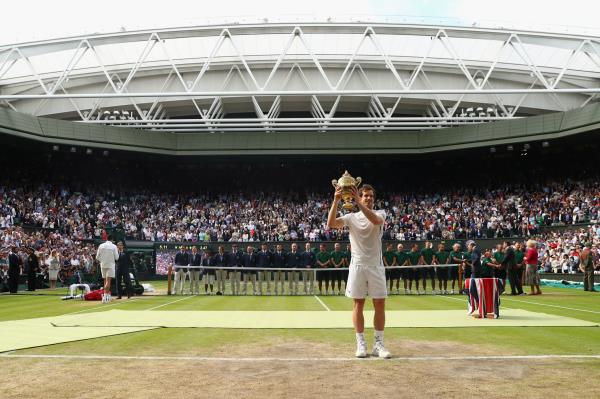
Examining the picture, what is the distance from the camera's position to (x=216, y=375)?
210 inches

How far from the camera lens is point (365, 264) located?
6.59 meters

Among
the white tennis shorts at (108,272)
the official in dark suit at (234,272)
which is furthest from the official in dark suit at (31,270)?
the official in dark suit at (234,272)

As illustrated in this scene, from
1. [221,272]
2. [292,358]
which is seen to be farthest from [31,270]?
[292,358]

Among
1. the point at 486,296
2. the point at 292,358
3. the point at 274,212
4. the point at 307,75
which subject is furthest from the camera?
the point at 274,212

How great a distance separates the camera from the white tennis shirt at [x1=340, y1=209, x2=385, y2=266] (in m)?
6.61

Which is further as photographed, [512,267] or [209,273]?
[209,273]

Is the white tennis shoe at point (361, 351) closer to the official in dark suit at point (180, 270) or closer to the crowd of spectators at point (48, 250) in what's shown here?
the official in dark suit at point (180, 270)

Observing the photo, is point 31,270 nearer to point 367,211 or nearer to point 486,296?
point 486,296

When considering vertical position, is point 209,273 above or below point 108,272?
below

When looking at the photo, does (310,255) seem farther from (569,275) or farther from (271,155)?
(271,155)

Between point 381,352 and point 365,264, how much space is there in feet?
3.38

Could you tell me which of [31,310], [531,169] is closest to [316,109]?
[531,169]

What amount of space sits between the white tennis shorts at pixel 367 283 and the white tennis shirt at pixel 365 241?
8 centimetres

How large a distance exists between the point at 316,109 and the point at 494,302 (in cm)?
2785
